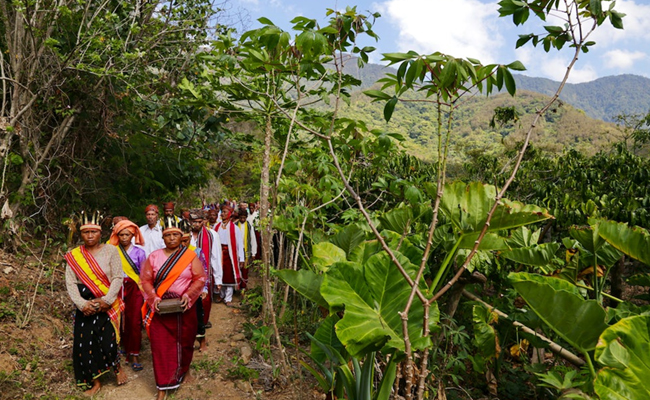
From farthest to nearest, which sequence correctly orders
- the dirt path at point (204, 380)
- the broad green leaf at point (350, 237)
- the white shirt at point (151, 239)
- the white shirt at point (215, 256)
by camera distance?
the white shirt at point (215, 256) < the white shirt at point (151, 239) < the dirt path at point (204, 380) < the broad green leaf at point (350, 237)

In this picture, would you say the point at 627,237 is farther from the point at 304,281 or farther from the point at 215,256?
the point at 215,256

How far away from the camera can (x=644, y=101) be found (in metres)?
149

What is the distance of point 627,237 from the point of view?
2588 millimetres

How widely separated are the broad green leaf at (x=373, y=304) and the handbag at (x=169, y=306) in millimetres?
2510

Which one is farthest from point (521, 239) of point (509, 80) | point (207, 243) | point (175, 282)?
point (207, 243)

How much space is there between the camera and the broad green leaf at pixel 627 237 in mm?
2570

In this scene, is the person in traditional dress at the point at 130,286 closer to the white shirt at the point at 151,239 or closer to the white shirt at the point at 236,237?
the white shirt at the point at 151,239

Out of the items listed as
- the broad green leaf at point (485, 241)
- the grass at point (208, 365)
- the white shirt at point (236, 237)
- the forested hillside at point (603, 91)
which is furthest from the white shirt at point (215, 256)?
the forested hillside at point (603, 91)

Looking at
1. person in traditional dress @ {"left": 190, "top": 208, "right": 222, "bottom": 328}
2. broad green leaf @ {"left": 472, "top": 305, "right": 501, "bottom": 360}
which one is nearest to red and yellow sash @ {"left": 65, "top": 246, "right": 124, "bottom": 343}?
person in traditional dress @ {"left": 190, "top": 208, "right": 222, "bottom": 328}

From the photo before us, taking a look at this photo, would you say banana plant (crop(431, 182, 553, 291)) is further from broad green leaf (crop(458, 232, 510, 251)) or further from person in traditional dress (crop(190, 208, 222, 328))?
person in traditional dress (crop(190, 208, 222, 328))

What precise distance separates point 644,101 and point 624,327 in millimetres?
184984

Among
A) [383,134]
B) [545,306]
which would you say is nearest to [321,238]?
[383,134]

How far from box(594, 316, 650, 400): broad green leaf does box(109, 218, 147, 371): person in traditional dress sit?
14.3ft

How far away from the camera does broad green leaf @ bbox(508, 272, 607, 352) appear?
191 centimetres
